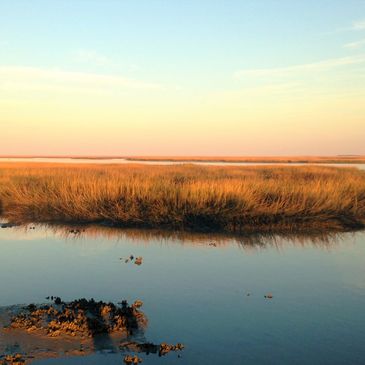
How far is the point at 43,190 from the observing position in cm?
1970

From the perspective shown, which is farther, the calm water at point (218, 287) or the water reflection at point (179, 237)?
the water reflection at point (179, 237)

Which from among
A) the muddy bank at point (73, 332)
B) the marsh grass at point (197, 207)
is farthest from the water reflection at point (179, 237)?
the muddy bank at point (73, 332)

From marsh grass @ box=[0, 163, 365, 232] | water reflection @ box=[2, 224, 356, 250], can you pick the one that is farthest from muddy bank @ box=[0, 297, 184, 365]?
marsh grass @ box=[0, 163, 365, 232]

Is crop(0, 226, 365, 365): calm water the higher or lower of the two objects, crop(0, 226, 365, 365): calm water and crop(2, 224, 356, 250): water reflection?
A: the higher

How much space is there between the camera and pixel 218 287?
25.3 feet

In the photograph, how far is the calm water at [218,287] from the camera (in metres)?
5.29

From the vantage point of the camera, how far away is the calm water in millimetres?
5293

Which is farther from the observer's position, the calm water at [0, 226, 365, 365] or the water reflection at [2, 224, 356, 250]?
the water reflection at [2, 224, 356, 250]

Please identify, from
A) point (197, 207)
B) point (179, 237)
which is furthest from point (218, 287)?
point (197, 207)

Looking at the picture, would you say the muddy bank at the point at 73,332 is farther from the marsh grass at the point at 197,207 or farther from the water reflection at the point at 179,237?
the marsh grass at the point at 197,207

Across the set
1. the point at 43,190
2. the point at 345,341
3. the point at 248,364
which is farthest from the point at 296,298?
the point at 43,190

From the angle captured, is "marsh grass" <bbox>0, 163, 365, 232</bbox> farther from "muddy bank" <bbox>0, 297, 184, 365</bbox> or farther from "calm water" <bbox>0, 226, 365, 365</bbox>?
"muddy bank" <bbox>0, 297, 184, 365</bbox>

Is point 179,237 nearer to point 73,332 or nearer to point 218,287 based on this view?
point 218,287

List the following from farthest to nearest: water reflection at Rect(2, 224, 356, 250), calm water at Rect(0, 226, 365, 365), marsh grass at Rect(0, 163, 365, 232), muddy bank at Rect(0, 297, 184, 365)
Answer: marsh grass at Rect(0, 163, 365, 232)
water reflection at Rect(2, 224, 356, 250)
calm water at Rect(0, 226, 365, 365)
muddy bank at Rect(0, 297, 184, 365)
